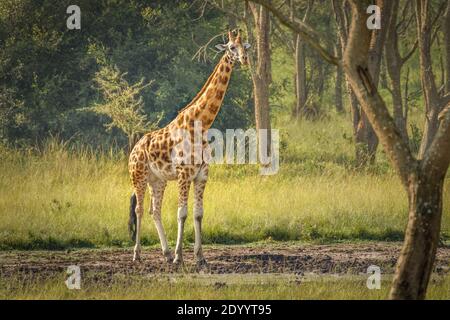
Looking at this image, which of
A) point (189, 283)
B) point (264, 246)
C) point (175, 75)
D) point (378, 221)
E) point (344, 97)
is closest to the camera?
point (189, 283)

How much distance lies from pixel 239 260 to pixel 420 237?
Result: 3.70 metres

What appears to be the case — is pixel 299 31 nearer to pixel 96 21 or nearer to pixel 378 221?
pixel 378 221

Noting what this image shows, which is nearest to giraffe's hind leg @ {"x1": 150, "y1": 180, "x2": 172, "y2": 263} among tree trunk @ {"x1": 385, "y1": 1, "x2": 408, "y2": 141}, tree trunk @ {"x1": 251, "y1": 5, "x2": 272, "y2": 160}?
tree trunk @ {"x1": 251, "y1": 5, "x2": 272, "y2": 160}

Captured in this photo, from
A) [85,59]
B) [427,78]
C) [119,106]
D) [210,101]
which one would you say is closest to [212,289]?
[210,101]

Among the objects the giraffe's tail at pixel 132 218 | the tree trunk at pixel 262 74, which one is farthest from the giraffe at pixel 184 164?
the tree trunk at pixel 262 74

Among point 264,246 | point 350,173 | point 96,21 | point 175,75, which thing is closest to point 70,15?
point 96,21

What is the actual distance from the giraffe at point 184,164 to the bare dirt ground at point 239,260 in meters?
0.33

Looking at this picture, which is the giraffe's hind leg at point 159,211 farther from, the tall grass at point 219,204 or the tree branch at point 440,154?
the tree branch at point 440,154

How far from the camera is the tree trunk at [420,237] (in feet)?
29.2

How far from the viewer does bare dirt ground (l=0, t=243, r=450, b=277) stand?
11.7 meters

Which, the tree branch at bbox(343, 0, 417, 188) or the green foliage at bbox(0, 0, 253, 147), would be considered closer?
the tree branch at bbox(343, 0, 417, 188)

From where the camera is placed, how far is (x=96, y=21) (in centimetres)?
2005

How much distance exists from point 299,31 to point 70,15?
1103cm

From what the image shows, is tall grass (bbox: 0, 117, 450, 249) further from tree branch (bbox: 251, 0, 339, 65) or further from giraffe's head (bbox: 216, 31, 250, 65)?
tree branch (bbox: 251, 0, 339, 65)
